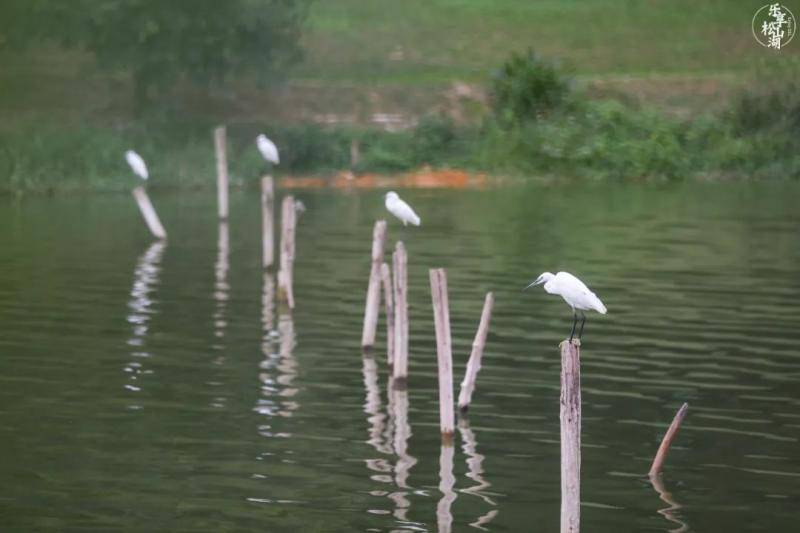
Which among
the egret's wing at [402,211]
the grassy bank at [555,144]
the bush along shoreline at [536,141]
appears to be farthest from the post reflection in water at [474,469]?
the grassy bank at [555,144]

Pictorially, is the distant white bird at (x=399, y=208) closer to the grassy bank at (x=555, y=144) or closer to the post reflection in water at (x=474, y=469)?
the post reflection in water at (x=474, y=469)

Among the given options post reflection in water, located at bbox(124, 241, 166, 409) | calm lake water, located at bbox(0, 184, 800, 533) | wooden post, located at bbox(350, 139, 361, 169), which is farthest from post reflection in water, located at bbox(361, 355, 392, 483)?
wooden post, located at bbox(350, 139, 361, 169)

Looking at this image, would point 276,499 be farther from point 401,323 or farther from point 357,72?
point 357,72

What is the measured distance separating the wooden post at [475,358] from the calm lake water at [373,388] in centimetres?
23

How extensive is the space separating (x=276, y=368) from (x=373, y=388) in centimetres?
201

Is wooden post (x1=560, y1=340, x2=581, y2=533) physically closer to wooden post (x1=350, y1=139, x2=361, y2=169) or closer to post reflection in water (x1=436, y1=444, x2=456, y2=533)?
post reflection in water (x1=436, y1=444, x2=456, y2=533)

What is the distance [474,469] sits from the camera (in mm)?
17859

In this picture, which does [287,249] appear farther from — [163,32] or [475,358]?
[163,32]

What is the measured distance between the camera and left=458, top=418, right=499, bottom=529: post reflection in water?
15.9 meters

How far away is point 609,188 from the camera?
59500 millimetres

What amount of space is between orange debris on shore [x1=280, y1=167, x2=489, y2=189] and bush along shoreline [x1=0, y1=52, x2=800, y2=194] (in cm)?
79

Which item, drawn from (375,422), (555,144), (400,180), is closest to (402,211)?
(375,422)

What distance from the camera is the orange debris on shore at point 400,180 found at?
60.4 metres

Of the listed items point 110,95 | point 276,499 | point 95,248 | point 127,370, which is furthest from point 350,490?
point 110,95
